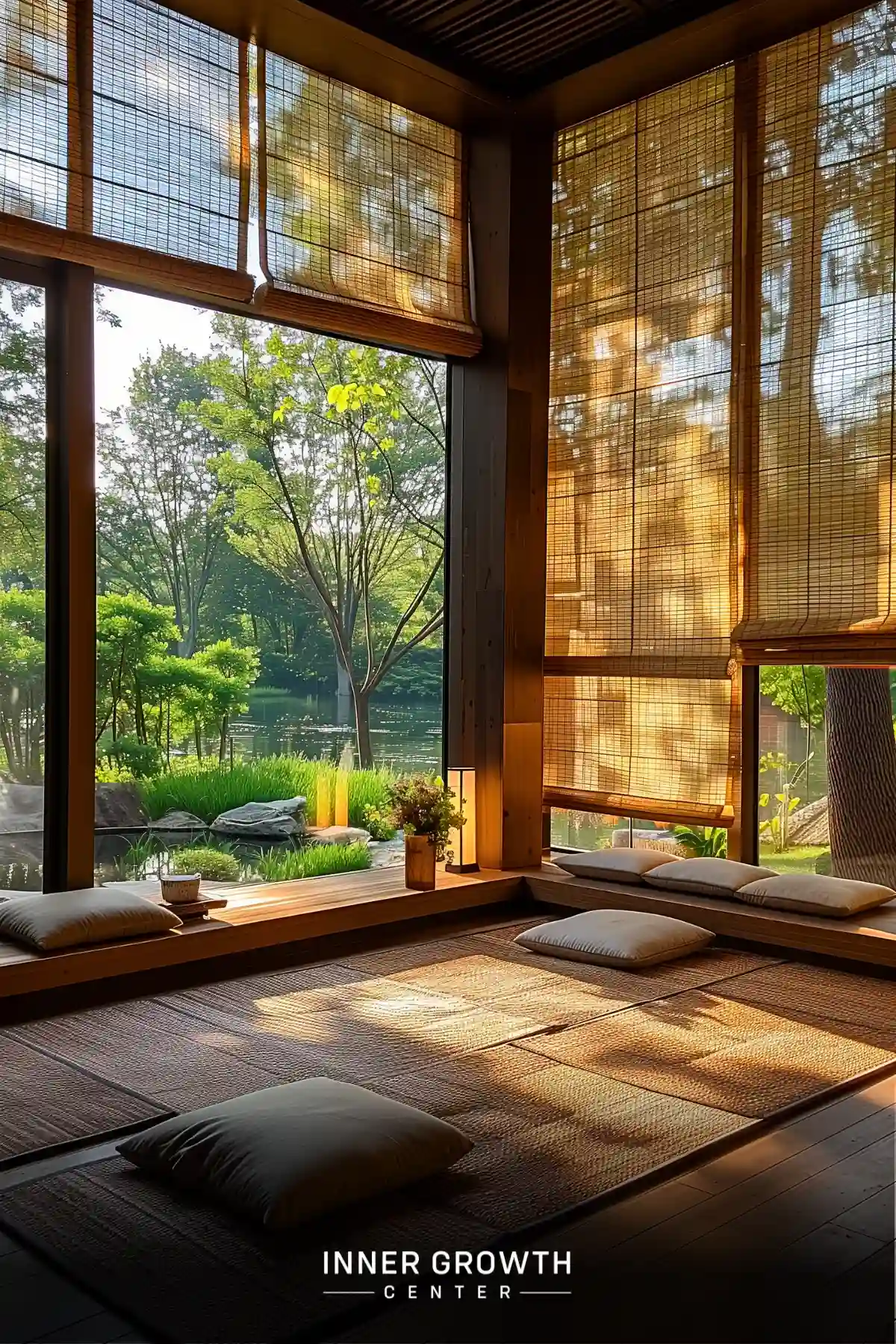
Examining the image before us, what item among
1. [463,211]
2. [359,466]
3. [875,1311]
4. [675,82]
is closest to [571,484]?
[359,466]

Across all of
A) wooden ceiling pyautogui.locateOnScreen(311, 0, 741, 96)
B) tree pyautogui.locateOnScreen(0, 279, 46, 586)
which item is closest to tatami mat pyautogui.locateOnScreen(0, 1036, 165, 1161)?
tree pyautogui.locateOnScreen(0, 279, 46, 586)

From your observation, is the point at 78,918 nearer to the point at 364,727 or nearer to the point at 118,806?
the point at 118,806

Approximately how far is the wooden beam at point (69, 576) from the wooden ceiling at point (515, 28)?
146 centimetres

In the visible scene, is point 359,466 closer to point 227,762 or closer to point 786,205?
point 227,762

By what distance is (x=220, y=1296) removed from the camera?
1.94 meters

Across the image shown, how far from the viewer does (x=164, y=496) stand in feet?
14.0

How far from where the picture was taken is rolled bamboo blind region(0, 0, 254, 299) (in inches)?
149

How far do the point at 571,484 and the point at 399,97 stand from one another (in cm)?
172

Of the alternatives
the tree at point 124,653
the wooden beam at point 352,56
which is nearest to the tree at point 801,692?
the tree at point 124,653

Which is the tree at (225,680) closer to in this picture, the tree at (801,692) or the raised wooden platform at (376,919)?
the raised wooden platform at (376,919)

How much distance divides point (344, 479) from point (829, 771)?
2220 mm

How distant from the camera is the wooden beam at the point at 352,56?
413 cm

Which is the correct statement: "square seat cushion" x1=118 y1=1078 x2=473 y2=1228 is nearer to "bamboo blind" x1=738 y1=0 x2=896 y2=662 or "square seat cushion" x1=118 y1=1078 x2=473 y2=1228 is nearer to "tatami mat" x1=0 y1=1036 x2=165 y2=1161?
"tatami mat" x1=0 y1=1036 x2=165 y2=1161

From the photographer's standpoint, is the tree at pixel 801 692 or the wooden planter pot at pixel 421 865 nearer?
the tree at pixel 801 692
